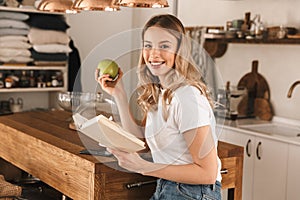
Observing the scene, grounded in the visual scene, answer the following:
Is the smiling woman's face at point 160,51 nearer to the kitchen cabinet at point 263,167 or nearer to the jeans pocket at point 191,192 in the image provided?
the jeans pocket at point 191,192

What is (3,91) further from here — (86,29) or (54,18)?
(86,29)

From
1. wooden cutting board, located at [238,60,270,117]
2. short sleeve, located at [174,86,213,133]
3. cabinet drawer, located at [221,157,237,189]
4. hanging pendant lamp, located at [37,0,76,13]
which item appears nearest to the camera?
short sleeve, located at [174,86,213,133]

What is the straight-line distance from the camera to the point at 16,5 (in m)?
4.47

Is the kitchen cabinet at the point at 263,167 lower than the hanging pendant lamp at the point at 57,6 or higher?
lower

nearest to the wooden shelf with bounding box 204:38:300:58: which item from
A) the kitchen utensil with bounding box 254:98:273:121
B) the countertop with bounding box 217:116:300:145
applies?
the kitchen utensil with bounding box 254:98:273:121

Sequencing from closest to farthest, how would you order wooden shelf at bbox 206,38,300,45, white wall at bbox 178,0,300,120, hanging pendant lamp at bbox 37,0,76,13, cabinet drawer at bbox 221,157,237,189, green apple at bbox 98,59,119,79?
green apple at bbox 98,59,119,79 → cabinet drawer at bbox 221,157,237,189 → hanging pendant lamp at bbox 37,0,76,13 → wooden shelf at bbox 206,38,300,45 → white wall at bbox 178,0,300,120

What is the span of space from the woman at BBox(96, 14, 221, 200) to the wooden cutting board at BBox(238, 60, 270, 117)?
8.06ft

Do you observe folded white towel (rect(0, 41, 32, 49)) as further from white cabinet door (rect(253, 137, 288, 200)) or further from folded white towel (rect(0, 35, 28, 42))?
white cabinet door (rect(253, 137, 288, 200))

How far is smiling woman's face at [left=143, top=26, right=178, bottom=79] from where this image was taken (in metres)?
1.91

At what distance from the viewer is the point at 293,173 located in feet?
11.3

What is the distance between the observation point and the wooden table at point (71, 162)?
2.10 meters

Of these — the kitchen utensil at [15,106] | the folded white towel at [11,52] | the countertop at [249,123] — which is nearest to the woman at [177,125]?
the countertop at [249,123]

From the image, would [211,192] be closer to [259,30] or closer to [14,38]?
[259,30]

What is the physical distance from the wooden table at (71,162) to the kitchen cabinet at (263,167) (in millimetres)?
1150
